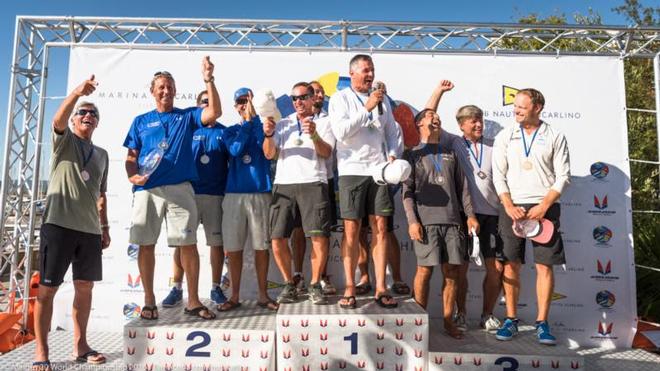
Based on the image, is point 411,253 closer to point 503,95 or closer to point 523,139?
point 523,139

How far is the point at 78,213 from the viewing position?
10.3 feet

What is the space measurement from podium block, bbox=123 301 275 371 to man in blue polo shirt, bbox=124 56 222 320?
0.73ft

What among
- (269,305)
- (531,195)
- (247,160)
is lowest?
(269,305)

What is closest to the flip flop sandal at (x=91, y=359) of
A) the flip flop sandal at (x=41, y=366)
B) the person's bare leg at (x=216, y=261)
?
the flip flop sandal at (x=41, y=366)

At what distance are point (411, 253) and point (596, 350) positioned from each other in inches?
81.4

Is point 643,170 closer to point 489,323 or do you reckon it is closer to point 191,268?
point 489,323

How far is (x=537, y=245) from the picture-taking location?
135 inches

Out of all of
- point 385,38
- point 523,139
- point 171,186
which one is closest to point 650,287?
point 523,139

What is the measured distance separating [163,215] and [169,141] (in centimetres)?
61

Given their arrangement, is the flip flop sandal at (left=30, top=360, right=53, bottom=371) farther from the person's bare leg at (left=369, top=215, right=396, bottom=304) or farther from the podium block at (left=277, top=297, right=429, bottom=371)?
the person's bare leg at (left=369, top=215, right=396, bottom=304)

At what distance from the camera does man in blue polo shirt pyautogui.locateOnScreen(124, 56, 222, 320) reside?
10.6ft

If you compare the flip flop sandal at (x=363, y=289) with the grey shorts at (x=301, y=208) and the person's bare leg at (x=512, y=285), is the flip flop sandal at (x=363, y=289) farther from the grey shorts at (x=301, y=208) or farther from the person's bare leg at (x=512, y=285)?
the person's bare leg at (x=512, y=285)

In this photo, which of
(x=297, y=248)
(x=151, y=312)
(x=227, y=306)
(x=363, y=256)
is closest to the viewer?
(x=151, y=312)

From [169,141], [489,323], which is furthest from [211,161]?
[489,323]
